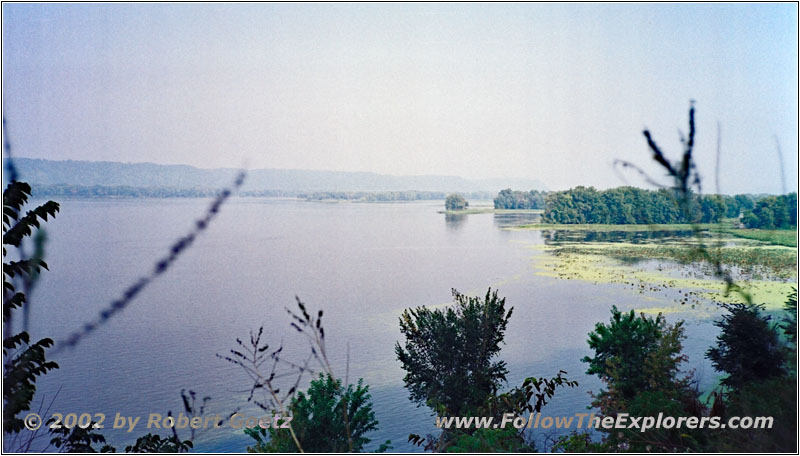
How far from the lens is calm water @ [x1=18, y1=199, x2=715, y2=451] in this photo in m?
7.18

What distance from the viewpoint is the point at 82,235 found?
57.7 feet

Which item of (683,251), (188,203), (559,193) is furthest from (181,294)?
(188,203)

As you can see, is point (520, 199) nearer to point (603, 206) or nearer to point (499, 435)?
point (603, 206)

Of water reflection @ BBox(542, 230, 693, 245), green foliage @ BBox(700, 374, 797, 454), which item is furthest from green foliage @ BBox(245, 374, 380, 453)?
water reflection @ BBox(542, 230, 693, 245)

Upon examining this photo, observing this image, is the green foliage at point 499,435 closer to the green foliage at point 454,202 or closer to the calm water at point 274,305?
the calm water at point 274,305

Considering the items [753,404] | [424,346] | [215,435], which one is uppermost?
[753,404]

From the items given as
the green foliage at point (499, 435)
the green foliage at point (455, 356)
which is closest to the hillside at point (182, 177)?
the green foliage at point (455, 356)

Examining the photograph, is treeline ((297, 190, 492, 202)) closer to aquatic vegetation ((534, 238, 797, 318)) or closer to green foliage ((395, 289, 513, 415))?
aquatic vegetation ((534, 238, 797, 318))

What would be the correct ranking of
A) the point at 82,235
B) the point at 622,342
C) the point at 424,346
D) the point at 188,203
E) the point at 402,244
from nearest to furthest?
1. the point at 622,342
2. the point at 424,346
3. the point at 402,244
4. the point at 82,235
5. the point at 188,203

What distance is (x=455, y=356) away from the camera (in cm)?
541

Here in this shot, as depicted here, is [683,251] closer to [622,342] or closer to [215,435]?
[622,342]

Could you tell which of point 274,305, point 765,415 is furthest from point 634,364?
point 274,305

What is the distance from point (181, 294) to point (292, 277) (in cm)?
213

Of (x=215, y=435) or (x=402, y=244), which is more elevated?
(x=402, y=244)
